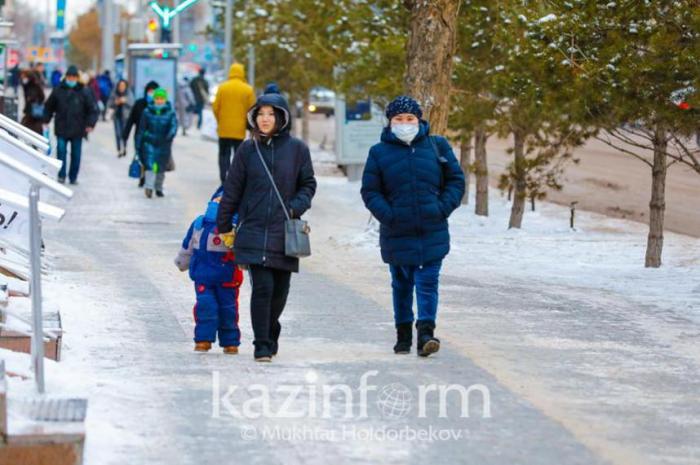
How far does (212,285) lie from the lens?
33.0 feet

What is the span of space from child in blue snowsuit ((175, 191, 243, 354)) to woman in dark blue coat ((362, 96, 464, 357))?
0.90 m

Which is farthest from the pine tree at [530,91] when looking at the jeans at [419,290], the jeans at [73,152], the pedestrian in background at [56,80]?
the pedestrian in background at [56,80]

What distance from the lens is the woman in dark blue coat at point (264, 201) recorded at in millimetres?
9688

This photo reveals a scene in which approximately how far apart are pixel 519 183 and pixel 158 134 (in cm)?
585

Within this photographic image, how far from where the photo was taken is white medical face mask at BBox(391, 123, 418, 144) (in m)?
10.0

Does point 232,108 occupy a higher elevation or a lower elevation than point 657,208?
higher

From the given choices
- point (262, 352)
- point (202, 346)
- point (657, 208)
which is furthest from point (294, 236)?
point (657, 208)

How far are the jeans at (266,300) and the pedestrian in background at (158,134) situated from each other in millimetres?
13649

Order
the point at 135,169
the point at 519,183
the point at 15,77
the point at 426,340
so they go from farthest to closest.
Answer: the point at 15,77 → the point at 135,169 → the point at 519,183 → the point at 426,340

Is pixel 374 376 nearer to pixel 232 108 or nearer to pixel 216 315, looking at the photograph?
pixel 216 315

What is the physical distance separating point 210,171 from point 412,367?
21.1 m

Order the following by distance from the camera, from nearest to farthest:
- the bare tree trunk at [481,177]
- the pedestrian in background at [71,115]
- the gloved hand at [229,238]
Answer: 1. the gloved hand at [229,238]
2. the bare tree trunk at [481,177]
3. the pedestrian in background at [71,115]

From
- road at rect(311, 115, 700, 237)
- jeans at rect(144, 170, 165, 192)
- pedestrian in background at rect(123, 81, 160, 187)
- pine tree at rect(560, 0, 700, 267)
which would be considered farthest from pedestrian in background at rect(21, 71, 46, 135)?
pine tree at rect(560, 0, 700, 267)

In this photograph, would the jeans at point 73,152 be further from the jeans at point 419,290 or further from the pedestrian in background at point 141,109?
the jeans at point 419,290
